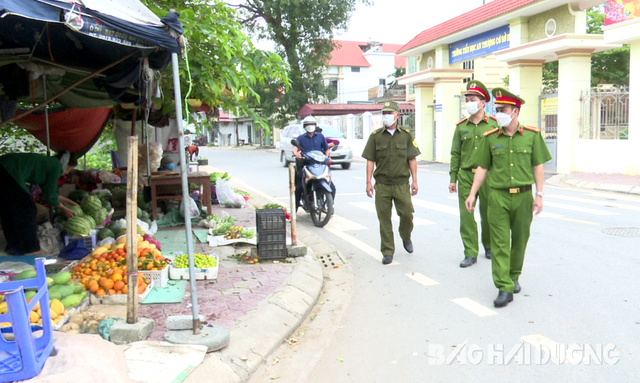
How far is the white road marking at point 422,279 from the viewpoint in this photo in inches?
233

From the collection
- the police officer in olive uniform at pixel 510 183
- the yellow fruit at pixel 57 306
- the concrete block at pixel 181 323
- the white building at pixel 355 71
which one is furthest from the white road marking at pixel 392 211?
the white building at pixel 355 71

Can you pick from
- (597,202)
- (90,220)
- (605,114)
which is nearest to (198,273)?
(90,220)

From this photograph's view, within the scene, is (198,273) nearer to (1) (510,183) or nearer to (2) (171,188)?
(1) (510,183)

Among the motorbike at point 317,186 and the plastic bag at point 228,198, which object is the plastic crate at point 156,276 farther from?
the plastic bag at point 228,198

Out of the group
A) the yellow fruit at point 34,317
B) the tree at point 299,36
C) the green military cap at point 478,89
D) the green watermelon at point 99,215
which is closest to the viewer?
the yellow fruit at point 34,317

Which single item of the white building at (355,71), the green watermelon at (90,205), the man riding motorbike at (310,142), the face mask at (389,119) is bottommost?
the green watermelon at (90,205)

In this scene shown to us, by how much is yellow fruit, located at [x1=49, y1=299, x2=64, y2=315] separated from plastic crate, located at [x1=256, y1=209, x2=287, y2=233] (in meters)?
2.66

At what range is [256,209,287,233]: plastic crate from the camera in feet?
22.1

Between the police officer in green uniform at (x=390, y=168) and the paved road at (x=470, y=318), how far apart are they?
51 centimetres

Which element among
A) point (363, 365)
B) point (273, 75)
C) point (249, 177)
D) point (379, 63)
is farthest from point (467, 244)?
point (379, 63)

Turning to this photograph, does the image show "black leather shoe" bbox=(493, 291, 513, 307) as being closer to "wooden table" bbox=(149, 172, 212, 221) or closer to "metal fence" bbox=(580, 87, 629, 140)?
"wooden table" bbox=(149, 172, 212, 221)

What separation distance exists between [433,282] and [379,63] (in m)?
55.4

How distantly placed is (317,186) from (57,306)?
5282mm

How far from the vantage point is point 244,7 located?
32.1 metres
